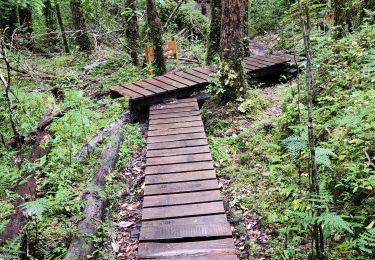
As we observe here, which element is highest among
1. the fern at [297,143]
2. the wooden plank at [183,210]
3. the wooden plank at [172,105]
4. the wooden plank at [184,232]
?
the fern at [297,143]

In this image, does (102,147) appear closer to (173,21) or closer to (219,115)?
(219,115)

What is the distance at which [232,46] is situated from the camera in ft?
23.2

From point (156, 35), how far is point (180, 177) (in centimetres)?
560

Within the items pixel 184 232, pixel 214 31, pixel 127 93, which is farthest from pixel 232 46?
pixel 184 232

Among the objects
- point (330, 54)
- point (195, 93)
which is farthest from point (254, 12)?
point (330, 54)

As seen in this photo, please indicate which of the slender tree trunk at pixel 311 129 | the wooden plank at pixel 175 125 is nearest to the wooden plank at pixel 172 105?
the wooden plank at pixel 175 125

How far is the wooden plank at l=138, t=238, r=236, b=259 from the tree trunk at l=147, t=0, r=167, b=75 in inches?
269

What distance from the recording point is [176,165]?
17.7 ft

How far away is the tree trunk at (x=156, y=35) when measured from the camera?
30.4 ft

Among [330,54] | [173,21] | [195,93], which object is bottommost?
[195,93]

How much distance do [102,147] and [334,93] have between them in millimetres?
4178

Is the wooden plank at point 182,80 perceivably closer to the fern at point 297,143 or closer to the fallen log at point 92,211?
the fallen log at point 92,211

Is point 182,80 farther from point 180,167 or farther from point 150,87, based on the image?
point 180,167

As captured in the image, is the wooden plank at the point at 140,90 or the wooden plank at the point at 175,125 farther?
the wooden plank at the point at 140,90
